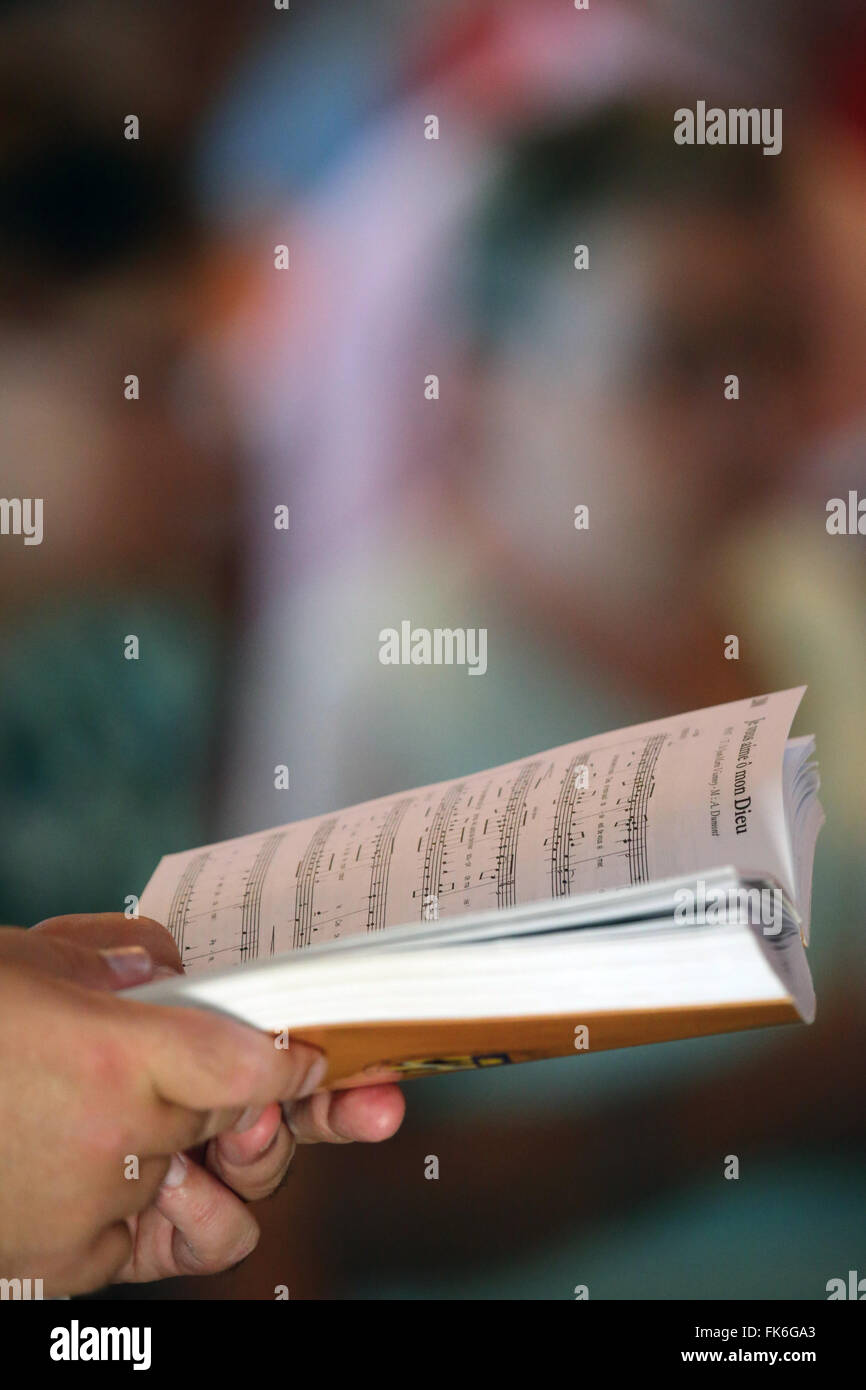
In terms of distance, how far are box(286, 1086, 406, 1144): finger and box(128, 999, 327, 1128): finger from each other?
9.4 inches

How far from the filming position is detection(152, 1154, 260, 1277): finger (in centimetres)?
69

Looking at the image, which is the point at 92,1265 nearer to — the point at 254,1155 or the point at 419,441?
the point at 254,1155

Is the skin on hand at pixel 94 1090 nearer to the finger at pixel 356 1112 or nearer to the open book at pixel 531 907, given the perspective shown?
the open book at pixel 531 907

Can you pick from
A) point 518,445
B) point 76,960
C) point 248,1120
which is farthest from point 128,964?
point 518,445

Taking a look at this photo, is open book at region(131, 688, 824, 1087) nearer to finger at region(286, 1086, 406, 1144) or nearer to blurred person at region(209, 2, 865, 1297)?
finger at region(286, 1086, 406, 1144)

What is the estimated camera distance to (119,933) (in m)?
0.67

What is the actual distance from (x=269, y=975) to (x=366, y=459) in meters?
1.36

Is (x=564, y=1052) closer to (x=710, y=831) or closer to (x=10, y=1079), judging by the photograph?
(x=710, y=831)

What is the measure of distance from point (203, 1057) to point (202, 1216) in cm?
30

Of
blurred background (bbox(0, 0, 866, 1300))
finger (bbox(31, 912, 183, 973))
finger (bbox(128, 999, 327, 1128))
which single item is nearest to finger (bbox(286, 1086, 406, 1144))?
finger (bbox(31, 912, 183, 973))
